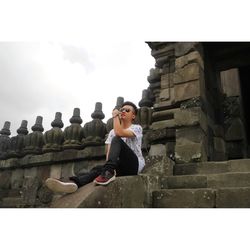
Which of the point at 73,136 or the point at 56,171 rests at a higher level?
the point at 73,136

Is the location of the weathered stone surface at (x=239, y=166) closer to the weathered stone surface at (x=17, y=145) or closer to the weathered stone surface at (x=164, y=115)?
the weathered stone surface at (x=164, y=115)

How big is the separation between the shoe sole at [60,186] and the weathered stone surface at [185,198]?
2.69ft

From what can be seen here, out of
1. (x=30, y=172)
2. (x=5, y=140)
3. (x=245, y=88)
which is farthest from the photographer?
(x=245, y=88)

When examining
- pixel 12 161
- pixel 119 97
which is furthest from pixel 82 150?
pixel 12 161

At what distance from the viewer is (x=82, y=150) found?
586 centimetres

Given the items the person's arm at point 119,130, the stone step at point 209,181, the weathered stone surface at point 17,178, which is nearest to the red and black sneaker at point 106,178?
the person's arm at point 119,130

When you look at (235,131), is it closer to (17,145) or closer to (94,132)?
(94,132)

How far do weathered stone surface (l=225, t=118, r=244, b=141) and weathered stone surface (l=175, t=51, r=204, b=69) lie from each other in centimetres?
164

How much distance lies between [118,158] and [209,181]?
1026mm

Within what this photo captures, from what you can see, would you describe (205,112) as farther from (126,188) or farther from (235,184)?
(126,188)

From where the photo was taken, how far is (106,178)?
8.79 feet

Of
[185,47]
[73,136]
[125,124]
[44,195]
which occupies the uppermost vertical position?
[185,47]

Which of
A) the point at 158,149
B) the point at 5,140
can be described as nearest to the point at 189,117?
the point at 158,149

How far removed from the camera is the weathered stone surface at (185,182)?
3299mm
